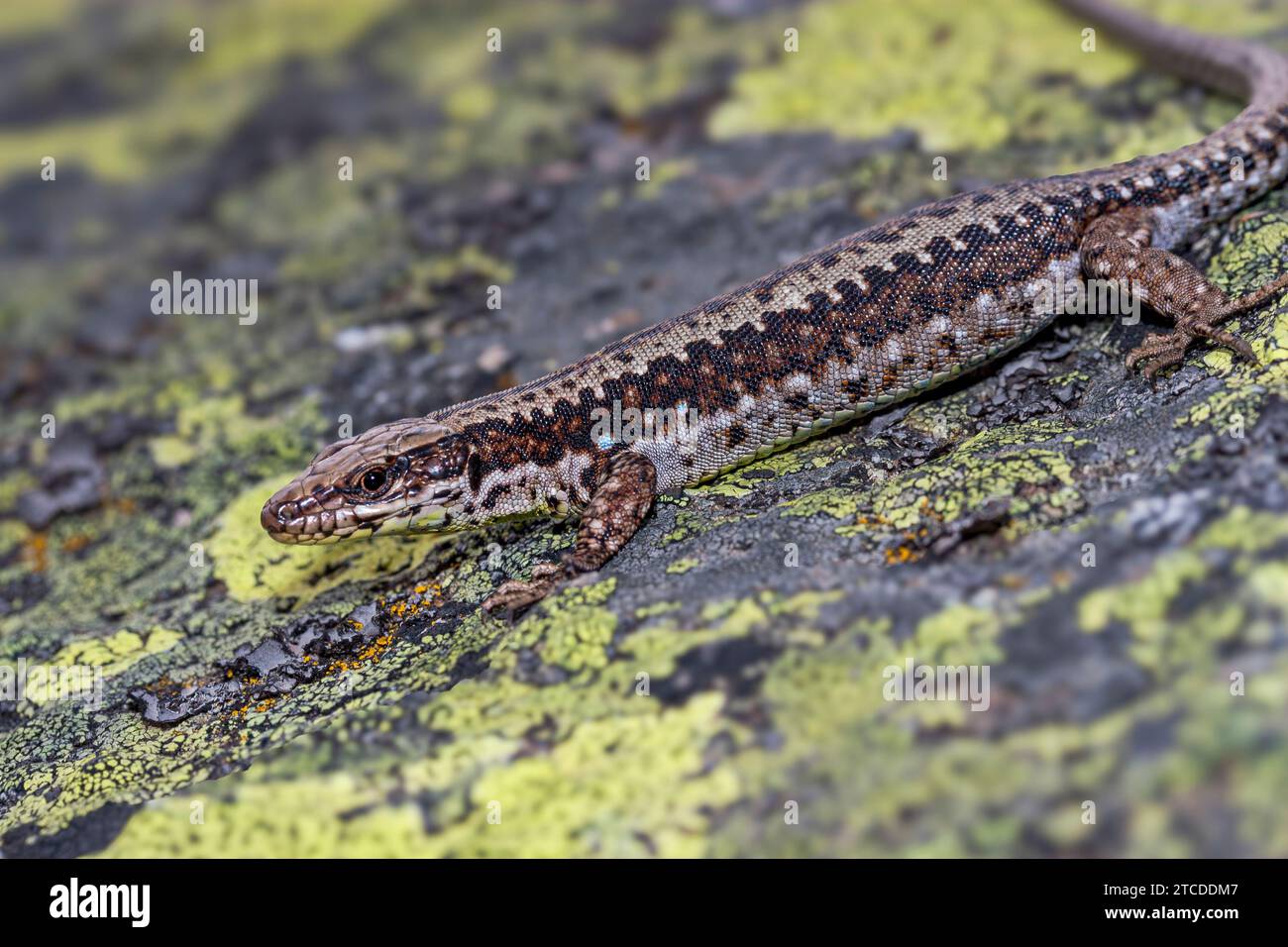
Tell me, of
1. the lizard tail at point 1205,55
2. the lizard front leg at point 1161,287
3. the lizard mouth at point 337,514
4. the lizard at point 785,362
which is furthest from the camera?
the lizard tail at point 1205,55

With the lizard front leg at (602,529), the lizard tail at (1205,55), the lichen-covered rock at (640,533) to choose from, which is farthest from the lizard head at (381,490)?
the lizard tail at (1205,55)

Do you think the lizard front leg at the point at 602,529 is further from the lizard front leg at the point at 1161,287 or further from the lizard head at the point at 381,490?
the lizard front leg at the point at 1161,287

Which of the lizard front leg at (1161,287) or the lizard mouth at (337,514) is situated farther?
the lizard mouth at (337,514)

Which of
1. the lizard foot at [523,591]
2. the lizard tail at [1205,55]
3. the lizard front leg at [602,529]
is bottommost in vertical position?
the lizard foot at [523,591]

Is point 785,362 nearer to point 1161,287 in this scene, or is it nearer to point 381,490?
point 1161,287

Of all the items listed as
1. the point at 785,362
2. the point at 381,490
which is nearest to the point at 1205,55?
the point at 785,362

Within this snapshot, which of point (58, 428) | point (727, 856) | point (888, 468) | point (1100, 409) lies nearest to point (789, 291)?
point (888, 468)
